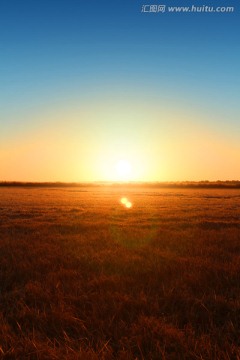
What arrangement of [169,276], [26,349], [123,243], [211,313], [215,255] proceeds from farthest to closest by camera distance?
[123,243] < [215,255] < [169,276] < [211,313] < [26,349]

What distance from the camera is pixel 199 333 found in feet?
15.8

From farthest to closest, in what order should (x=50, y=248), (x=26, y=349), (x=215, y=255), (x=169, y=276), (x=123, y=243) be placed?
(x=123, y=243) < (x=50, y=248) < (x=215, y=255) < (x=169, y=276) < (x=26, y=349)

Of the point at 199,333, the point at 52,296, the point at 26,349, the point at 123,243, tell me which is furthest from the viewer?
the point at 123,243

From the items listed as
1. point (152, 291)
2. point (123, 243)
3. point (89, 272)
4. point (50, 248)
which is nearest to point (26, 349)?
point (152, 291)

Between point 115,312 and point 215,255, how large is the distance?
4774 mm

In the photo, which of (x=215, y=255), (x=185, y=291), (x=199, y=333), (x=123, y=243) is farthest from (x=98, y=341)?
(x=123, y=243)

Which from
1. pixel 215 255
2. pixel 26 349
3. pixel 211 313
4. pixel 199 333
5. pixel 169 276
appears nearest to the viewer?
pixel 26 349

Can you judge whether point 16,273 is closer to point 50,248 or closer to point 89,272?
point 89,272

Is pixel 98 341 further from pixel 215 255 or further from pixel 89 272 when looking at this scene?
pixel 215 255

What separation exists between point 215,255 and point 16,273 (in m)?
5.02

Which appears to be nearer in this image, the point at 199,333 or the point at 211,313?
the point at 199,333

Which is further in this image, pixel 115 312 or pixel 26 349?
pixel 115 312

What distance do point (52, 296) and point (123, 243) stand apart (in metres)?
5.52

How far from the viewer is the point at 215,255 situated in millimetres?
9438
